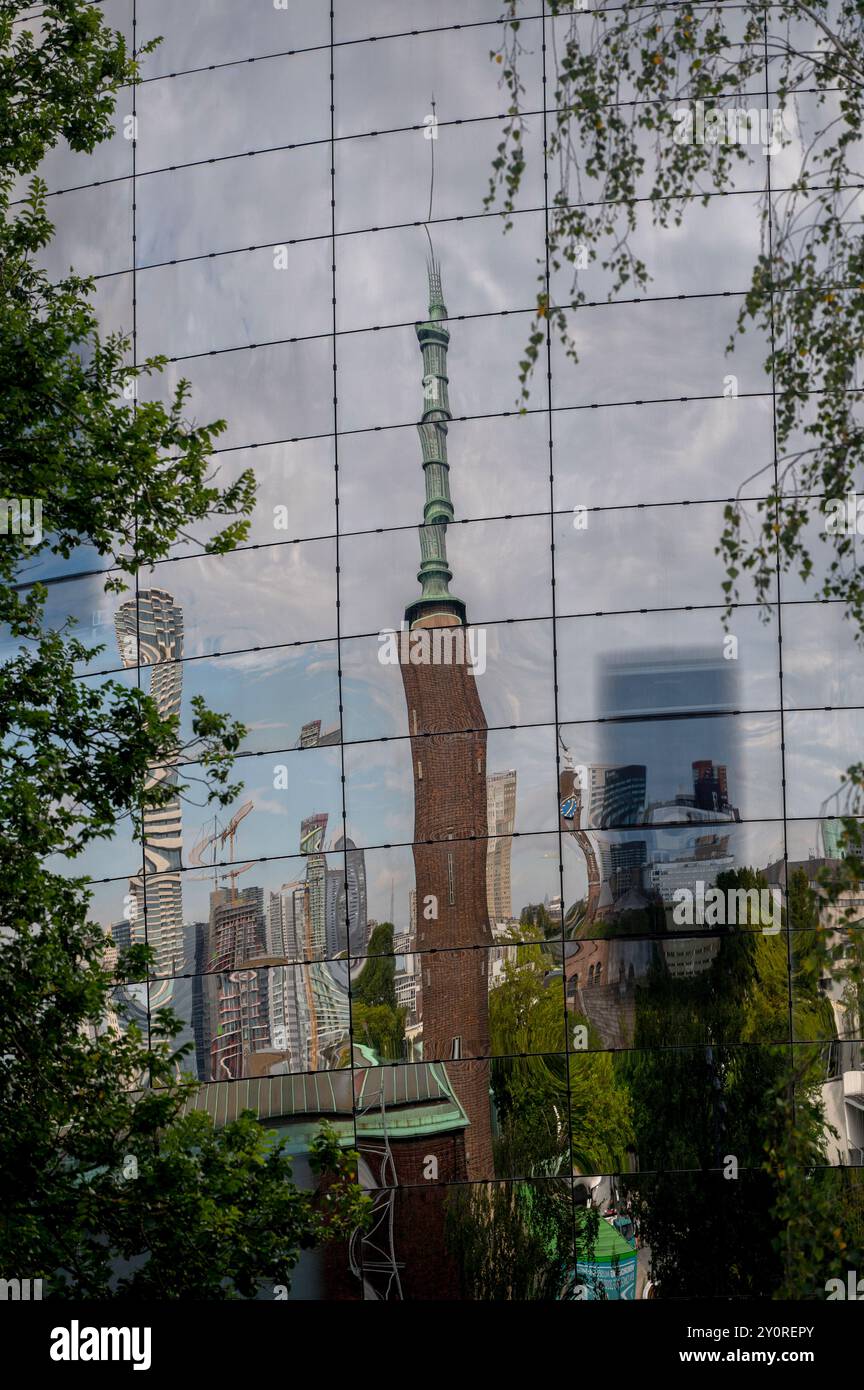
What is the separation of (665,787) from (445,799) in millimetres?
2626

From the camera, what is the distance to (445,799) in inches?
606

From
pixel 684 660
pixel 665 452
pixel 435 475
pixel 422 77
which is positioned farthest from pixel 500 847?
pixel 422 77

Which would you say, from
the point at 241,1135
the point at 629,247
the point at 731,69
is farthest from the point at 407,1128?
the point at 731,69

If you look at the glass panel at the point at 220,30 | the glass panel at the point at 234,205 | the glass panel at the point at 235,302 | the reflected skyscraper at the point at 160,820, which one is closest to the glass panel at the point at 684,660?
the reflected skyscraper at the point at 160,820

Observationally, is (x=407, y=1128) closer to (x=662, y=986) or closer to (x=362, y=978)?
(x=362, y=978)

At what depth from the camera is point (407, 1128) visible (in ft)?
48.8

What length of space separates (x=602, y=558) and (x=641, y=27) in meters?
6.52

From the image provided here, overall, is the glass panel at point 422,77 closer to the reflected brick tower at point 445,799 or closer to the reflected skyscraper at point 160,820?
the reflected brick tower at point 445,799

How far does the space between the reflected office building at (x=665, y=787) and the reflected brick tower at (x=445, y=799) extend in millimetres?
1493

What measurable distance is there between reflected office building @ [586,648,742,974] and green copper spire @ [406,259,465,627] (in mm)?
2244

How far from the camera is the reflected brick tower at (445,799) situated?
14930 mm

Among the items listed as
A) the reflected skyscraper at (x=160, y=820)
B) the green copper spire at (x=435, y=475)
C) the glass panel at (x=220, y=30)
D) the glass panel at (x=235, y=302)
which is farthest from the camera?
the glass panel at (x=220, y=30)

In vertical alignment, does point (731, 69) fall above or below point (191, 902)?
above

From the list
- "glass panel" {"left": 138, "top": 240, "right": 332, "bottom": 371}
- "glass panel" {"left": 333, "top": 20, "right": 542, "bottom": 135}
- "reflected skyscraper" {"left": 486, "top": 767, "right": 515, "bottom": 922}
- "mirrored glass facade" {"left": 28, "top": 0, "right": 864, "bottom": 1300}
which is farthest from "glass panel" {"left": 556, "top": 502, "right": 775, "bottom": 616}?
"glass panel" {"left": 333, "top": 20, "right": 542, "bottom": 135}
